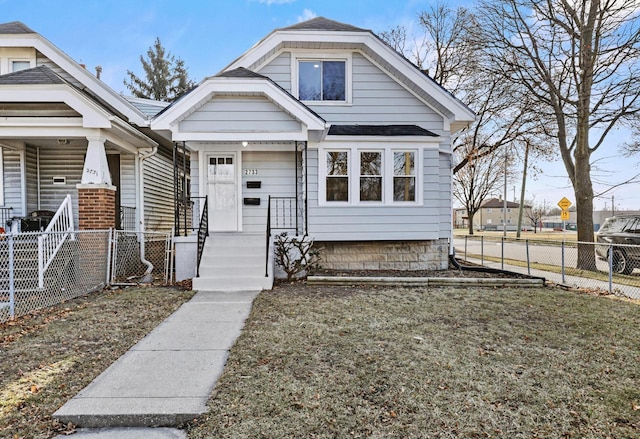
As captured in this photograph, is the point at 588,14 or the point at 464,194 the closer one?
the point at 588,14

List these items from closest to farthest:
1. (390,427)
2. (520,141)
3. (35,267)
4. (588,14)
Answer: (390,427) → (35,267) → (588,14) → (520,141)

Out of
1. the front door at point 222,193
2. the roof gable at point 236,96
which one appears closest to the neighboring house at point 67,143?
the roof gable at point 236,96

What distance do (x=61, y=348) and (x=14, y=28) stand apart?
1003cm

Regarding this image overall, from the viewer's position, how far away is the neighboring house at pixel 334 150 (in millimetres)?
8023

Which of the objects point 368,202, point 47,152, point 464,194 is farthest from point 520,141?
point 464,194

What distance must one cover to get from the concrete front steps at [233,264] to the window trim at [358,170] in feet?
6.66

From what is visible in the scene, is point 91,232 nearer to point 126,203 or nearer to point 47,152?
point 126,203

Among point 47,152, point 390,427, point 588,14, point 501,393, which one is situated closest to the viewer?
point 390,427

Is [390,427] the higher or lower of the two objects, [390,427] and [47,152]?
the lower

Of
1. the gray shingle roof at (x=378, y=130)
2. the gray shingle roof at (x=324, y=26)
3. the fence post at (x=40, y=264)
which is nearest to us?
the fence post at (x=40, y=264)

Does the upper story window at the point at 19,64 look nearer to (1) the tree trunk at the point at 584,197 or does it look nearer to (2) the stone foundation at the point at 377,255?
(2) the stone foundation at the point at 377,255

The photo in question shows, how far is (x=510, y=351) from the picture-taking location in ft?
12.9

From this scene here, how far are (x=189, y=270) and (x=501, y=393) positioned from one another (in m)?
6.81

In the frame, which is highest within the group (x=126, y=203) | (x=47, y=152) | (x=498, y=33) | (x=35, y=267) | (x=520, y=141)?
(x=498, y=33)
